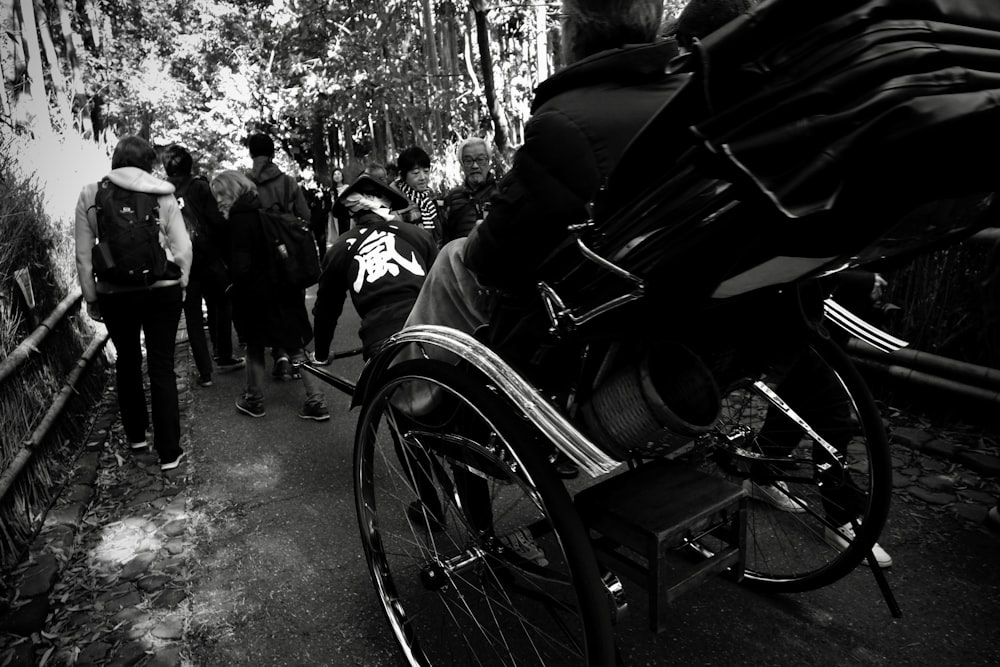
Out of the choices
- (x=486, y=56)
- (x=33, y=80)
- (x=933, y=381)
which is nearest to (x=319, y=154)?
(x=486, y=56)

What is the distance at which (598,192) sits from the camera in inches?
60.0

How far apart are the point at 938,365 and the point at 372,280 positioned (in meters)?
3.19

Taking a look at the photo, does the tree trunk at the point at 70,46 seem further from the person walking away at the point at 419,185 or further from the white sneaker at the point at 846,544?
the white sneaker at the point at 846,544

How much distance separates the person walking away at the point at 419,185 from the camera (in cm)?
652

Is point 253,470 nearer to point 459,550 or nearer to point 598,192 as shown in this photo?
point 459,550

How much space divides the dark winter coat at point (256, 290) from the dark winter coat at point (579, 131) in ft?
11.8

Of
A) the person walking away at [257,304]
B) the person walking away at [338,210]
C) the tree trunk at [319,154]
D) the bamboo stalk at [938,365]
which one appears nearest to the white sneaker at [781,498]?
the bamboo stalk at [938,365]

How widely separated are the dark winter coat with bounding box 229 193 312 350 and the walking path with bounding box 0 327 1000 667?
118 cm

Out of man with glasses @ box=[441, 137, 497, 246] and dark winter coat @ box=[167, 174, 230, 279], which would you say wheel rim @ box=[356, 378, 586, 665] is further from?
dark winter coat @ box=[167, 174, 230, 279]

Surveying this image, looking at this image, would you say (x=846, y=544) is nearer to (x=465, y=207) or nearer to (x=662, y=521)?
(x=662, y=521)

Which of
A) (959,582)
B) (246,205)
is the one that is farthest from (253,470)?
(959,582)

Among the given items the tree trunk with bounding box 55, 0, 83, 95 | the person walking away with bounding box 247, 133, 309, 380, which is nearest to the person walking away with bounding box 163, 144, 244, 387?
the person walking away with bounding box 247, 133, 309, 380

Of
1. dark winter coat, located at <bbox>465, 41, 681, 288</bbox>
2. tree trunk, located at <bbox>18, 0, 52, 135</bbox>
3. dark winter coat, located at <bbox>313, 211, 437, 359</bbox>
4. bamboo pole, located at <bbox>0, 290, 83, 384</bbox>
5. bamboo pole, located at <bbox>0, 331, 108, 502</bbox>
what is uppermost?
tree trunk, located at <bbox>18, 0, 52, 135</bbox>

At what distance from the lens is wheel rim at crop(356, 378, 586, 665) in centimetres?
198
